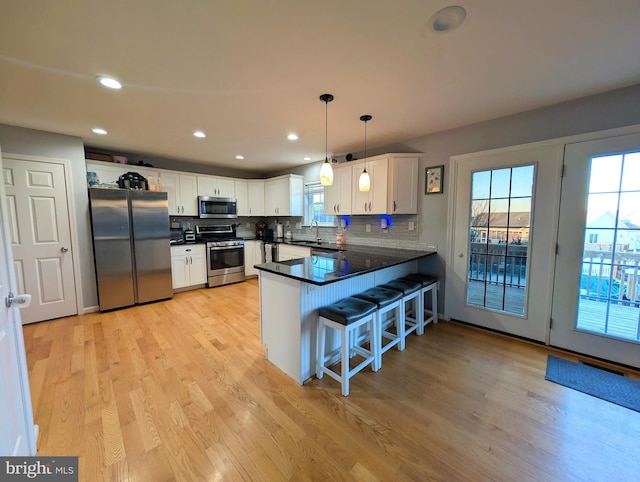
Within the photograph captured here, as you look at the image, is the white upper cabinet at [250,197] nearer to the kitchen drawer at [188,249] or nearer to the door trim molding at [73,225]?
the kitchen drawer at [188,249]

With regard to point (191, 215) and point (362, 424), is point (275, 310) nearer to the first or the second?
point (362, 424)

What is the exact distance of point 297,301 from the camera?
6.81ft

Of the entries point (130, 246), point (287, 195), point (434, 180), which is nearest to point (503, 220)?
point (434, 180)

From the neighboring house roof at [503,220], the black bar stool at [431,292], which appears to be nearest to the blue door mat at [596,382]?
the black bar stool at [431,292]

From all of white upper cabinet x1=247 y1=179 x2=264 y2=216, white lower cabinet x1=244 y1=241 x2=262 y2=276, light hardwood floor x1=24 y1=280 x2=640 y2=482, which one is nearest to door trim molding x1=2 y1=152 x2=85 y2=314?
light hardwood floor x1=24 y1=280 x2=640 y2=482

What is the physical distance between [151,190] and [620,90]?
5.80 metres

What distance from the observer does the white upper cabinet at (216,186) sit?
197 inches

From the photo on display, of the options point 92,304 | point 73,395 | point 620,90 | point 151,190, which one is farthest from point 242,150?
point 620,90

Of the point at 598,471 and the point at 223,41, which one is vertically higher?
the point at 223,41

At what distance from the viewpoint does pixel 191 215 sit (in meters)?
4.97

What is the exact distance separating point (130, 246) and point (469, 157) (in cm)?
486

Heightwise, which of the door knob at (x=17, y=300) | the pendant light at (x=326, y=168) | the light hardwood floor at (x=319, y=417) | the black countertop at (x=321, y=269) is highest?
the pendant light at (x=326, y=168)

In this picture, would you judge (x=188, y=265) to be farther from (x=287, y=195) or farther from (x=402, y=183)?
(x=402, y=183)

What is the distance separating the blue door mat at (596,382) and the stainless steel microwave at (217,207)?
533 centimetres
